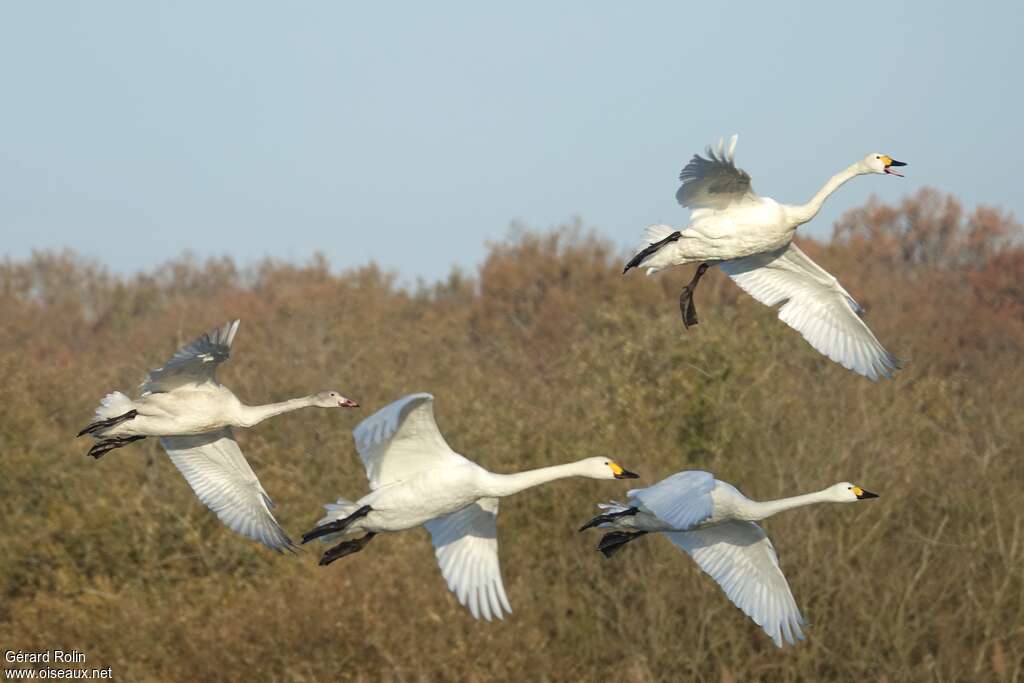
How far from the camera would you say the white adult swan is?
8836mm

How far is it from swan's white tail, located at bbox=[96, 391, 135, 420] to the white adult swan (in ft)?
11.6

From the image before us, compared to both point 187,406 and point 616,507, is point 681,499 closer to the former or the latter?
point 616,507

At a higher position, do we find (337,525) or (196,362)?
(196,362)

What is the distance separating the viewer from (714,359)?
77.9ft

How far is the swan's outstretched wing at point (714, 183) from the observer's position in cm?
987

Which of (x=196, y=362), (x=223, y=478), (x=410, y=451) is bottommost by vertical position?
(x=410, y=451)

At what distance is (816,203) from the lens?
10.2 metres

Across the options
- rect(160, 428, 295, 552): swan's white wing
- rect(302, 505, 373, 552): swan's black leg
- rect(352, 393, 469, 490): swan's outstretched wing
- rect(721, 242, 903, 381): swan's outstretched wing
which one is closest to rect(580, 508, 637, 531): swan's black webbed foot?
rect(352, 393, 469, 490): swan's outstretched wing

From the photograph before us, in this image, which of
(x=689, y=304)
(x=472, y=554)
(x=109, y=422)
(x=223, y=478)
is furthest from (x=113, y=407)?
(x=689, y=304)

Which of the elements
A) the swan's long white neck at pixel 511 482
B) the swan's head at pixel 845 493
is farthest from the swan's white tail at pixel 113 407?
the swan's head at pixel 845 493

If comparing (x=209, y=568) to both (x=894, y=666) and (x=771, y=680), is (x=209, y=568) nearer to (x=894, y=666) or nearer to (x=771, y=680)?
(x=771, y=680)

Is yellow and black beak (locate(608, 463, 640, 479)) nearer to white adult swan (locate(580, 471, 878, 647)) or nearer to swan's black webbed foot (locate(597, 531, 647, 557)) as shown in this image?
white adult swan (locate(580, 471, 878, 647))

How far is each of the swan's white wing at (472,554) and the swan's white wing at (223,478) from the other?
5.70ft

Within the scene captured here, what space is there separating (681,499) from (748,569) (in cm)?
224
